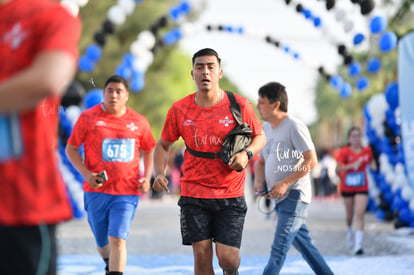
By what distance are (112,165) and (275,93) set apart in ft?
5.28

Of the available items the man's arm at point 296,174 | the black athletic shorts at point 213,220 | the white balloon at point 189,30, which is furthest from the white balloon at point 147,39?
the black athletic shorts at point 213,220

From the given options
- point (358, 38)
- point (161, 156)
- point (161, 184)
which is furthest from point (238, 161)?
point (358, 38)

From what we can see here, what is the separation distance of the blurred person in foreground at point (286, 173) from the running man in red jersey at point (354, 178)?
3970 millimetres

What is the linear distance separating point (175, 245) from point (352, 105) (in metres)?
45.0

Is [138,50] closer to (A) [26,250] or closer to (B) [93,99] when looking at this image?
(B) [93,99]

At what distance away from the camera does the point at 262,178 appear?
659cm

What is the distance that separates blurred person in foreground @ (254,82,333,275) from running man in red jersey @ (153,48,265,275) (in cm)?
60

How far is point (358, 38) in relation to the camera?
14.1 m

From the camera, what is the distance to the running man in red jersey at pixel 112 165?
6164 mm

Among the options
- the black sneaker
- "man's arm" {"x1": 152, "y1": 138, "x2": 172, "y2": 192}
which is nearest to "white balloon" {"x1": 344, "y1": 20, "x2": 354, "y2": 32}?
the black sneaker

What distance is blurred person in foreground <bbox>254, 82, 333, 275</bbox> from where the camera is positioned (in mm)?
5812

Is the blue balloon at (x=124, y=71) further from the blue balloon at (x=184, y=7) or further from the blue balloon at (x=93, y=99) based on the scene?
the blue balloon at (x=93, y=99)

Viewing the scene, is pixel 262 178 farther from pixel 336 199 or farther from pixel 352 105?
pixel 352 105

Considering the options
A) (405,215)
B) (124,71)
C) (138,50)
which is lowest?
(405,215)
